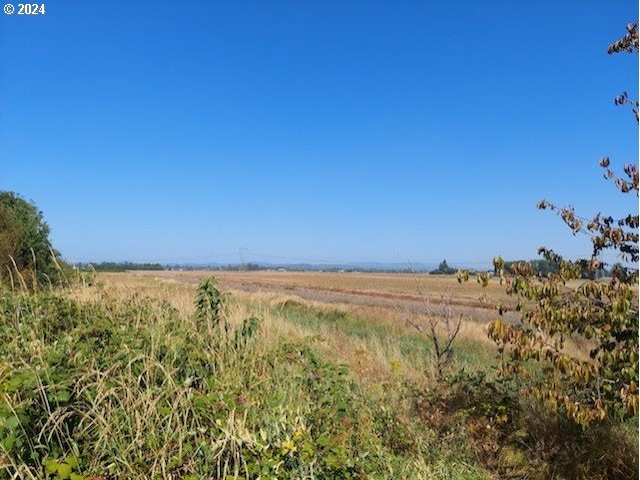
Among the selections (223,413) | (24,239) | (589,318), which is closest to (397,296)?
(24,239)

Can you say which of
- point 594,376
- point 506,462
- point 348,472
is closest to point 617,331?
point 594,376

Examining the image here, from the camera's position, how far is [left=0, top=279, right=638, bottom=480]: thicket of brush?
8.43 ft

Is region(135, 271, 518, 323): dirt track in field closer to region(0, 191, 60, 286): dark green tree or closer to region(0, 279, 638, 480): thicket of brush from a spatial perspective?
region(0, 279, 638, 480): thicket of brush

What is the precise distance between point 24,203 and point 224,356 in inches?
550

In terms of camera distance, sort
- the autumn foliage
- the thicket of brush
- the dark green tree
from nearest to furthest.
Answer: the thicket of brush < the autumn foliage < the dark green tree

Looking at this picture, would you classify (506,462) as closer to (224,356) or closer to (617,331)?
(617,331)

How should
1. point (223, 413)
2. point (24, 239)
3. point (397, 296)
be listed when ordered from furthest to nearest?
point (397, 296) < point (24, 239) < point (223, 413)

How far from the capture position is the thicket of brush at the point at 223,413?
2568 mm

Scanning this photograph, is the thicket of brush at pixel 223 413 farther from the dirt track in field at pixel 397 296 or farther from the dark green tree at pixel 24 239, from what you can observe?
the dark green tree at pixel 24 239

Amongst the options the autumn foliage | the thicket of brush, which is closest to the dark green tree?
the thicket of brush

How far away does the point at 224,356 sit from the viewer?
4.18 m

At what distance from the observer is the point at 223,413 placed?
114 inches

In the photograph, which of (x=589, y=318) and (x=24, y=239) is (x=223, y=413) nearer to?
(x=589, y=318)

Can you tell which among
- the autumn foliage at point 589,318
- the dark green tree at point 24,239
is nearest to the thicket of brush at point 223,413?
the autumn foliage at point 589,318
